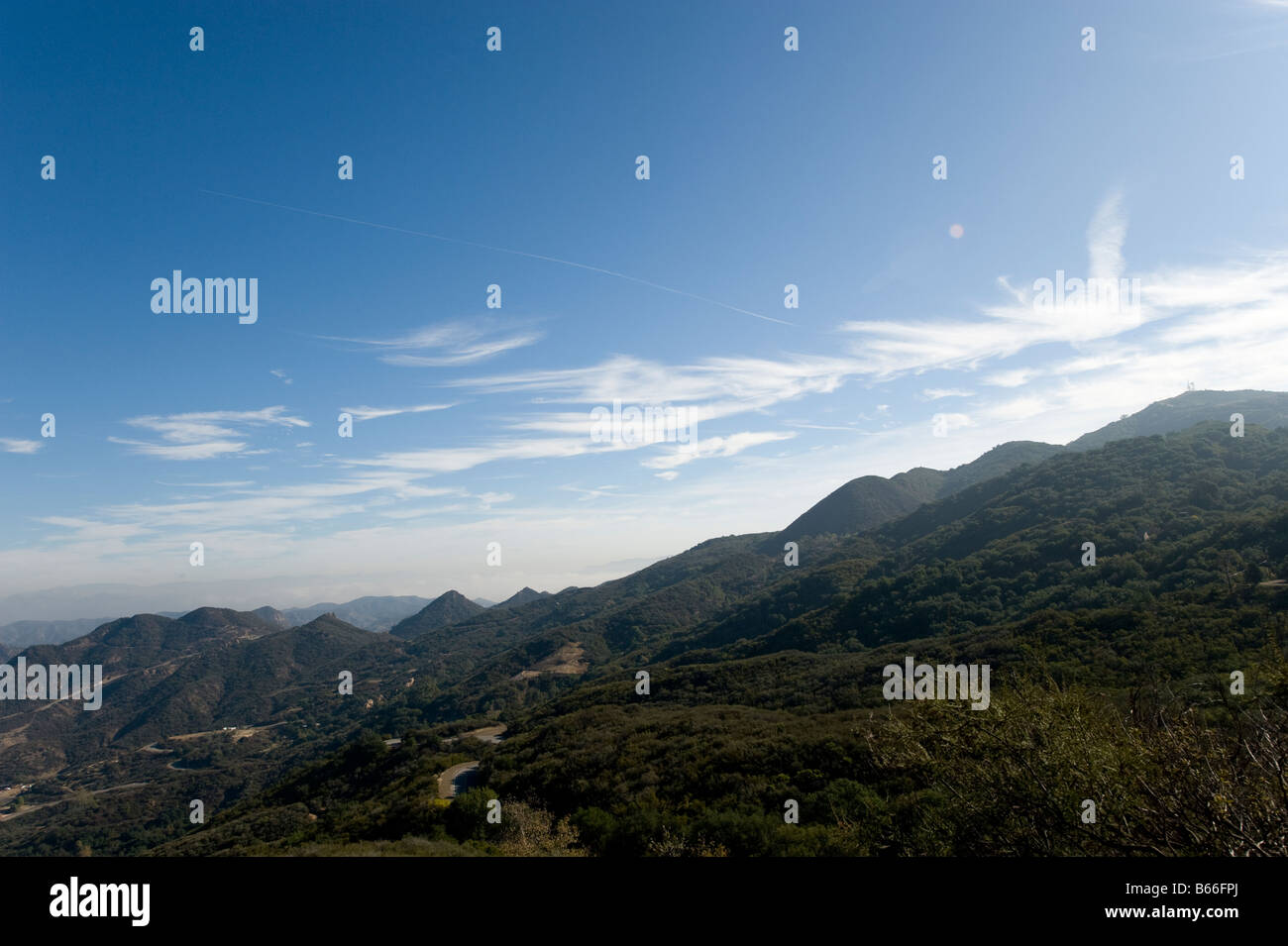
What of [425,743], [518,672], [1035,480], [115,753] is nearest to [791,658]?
[425,743]

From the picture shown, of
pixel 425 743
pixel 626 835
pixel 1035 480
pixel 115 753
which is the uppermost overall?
pixel 1035 480

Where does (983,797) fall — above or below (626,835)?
above

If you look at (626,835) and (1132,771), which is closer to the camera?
(1132,771)

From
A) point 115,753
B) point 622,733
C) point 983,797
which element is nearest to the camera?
point 983,797

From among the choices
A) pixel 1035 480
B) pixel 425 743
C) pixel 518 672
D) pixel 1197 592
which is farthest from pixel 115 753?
pixel 1035 480
